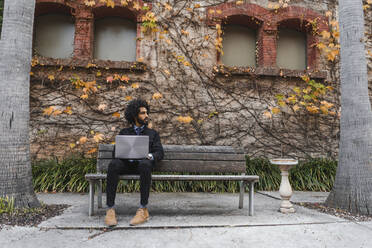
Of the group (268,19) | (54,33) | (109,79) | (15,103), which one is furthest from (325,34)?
(15,103)

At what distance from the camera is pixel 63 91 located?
6.05m

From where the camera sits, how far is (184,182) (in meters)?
5.55

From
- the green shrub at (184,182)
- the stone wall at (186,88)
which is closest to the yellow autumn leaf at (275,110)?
the stone wall at (186,88)

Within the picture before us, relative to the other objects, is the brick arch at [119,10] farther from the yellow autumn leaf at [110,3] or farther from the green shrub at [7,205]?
the green shrub at [7,205]

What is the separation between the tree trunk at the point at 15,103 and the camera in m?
3.28

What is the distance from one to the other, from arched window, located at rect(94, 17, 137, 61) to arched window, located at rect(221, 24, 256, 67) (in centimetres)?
248

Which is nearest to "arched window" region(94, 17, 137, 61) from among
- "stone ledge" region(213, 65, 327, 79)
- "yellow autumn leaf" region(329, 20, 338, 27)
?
"stone ledge" region(213, 65, 327, 79)

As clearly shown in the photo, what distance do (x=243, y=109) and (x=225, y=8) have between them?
2664 mm

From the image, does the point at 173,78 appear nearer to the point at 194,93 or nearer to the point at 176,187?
the point at 194,93

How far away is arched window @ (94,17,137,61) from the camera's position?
6672 millimetres

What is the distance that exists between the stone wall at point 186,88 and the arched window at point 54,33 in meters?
0.29

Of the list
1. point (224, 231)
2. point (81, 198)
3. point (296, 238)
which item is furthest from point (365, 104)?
point (81, 198)

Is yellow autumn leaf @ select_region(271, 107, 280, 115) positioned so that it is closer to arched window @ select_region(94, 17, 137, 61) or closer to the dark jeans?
arched window @ select_region(94, 17, 137, 61)

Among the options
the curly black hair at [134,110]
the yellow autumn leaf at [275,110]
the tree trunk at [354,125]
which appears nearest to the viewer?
the tree trunk at [354,125]
